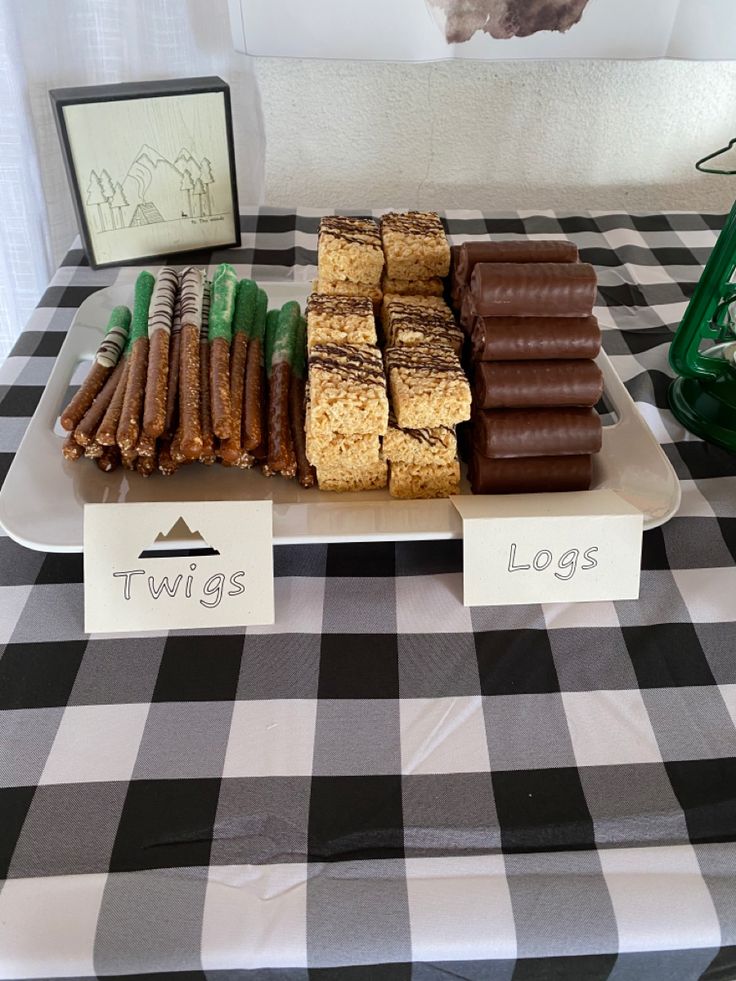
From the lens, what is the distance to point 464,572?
0.69 meters

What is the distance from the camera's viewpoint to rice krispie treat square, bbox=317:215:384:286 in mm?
895

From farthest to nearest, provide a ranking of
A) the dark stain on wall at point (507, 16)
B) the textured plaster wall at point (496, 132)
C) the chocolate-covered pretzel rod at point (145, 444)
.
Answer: the textured plaster wall at point (496, 132)
the dark stain on wall at point (507, 16)
the chocolate-covered pretzel rod at point (145, 444)

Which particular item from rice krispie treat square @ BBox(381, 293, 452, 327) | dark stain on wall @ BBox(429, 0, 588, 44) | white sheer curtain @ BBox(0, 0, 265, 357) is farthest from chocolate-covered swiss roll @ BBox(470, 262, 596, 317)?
white sheer curtain @ BBox(0, 0, 265, 357)

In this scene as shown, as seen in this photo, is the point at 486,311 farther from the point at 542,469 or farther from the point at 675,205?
the point at 675,205

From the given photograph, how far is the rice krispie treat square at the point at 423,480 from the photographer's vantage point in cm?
77

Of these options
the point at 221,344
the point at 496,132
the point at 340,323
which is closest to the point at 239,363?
the point at 221,344

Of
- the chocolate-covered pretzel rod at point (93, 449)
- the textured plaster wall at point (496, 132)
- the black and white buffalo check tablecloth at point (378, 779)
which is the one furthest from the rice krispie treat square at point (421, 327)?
the textured plaster wall at point (496, 132)

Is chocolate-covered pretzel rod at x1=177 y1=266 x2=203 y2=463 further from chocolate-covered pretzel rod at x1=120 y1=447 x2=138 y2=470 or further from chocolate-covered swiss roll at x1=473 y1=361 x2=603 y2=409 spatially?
chocolate-covered swiss roll at x1=473 y1=361 x2=603 y2=409

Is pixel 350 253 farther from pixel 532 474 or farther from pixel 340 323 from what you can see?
pixel 532 474

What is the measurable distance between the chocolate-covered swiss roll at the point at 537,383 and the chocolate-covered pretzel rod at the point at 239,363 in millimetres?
251

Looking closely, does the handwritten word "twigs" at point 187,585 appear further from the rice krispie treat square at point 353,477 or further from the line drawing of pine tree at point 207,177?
the line drawing of pine tree at point 207,177

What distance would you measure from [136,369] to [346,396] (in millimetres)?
257

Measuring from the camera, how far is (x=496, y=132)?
153cm

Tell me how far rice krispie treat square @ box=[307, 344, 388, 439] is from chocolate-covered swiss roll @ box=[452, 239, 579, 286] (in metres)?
0.17
